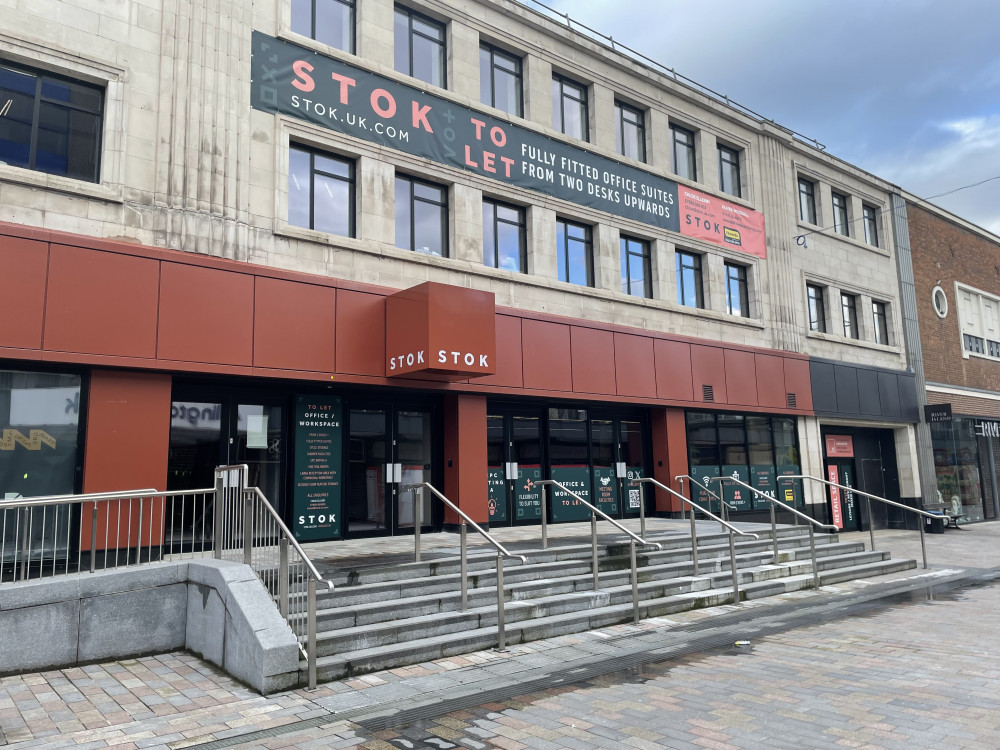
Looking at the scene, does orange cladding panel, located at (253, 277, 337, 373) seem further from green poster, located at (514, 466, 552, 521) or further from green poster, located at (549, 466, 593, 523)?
green poster, located at (549, 466, 593, 523)

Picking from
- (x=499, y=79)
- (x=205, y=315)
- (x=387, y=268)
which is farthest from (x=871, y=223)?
(x=205, y=315)

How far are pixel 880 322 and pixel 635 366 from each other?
42.5 feet

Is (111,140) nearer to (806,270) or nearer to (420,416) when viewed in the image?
(420,416)

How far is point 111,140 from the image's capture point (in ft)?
34.8

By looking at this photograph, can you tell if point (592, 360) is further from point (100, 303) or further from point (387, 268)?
point (100, 303)

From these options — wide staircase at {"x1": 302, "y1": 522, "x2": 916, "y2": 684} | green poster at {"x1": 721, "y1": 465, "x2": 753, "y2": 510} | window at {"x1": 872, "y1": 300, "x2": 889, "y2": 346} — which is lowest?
wide staircase at {"x1": 302, "y1": 522, "x2": 916, "y2": 684}

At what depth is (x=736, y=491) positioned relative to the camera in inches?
751

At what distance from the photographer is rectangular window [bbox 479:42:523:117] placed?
15680 millimetres

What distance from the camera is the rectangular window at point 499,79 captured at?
15.7m

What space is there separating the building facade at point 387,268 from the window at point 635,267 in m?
0.09

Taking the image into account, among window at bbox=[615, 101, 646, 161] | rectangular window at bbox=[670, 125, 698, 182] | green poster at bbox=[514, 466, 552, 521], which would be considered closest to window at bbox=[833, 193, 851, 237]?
rectangular window at bbox=[670, 125, 698, 182]

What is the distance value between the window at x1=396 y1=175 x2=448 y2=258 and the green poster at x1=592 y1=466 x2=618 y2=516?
6.02m

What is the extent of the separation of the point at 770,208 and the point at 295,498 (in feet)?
52.7

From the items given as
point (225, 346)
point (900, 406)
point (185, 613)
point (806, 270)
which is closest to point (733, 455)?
point (806, 270)
